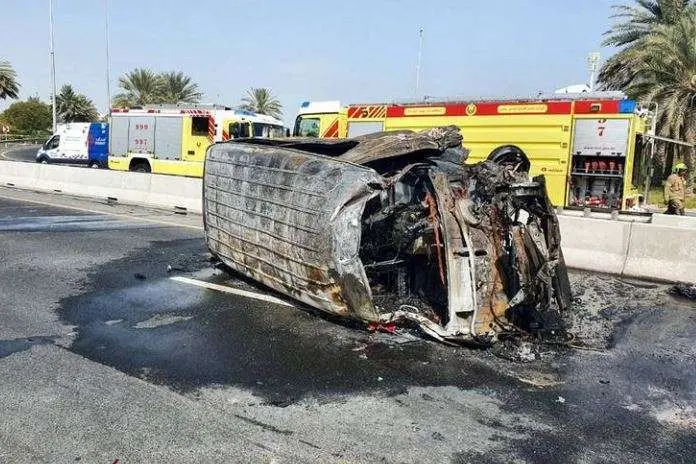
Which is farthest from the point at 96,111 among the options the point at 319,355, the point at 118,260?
the point at 319,355

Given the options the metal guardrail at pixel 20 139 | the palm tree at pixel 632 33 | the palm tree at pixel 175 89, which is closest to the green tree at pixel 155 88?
the palm tree at pixel 175 89

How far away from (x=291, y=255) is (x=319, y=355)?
104cm

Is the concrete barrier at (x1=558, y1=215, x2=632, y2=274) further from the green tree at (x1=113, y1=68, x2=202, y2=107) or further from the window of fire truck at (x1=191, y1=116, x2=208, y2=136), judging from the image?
the green tree at (x1=113, y1=68, x2=202, y2=107)

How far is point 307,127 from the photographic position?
1927cm

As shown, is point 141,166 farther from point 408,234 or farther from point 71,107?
point 71,107

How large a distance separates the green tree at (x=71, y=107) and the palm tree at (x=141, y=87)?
1578 centimetres

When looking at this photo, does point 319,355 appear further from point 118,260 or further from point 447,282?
point 118,260

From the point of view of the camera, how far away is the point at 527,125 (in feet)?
50.1

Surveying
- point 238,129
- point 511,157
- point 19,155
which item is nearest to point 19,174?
point 238,129

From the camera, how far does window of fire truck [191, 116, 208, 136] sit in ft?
73.2

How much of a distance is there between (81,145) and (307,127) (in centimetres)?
1662

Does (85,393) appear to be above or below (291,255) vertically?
below

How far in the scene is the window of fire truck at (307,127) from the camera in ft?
62.6

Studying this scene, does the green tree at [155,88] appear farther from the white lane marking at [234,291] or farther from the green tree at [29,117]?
the white lane marking at [234,291]
